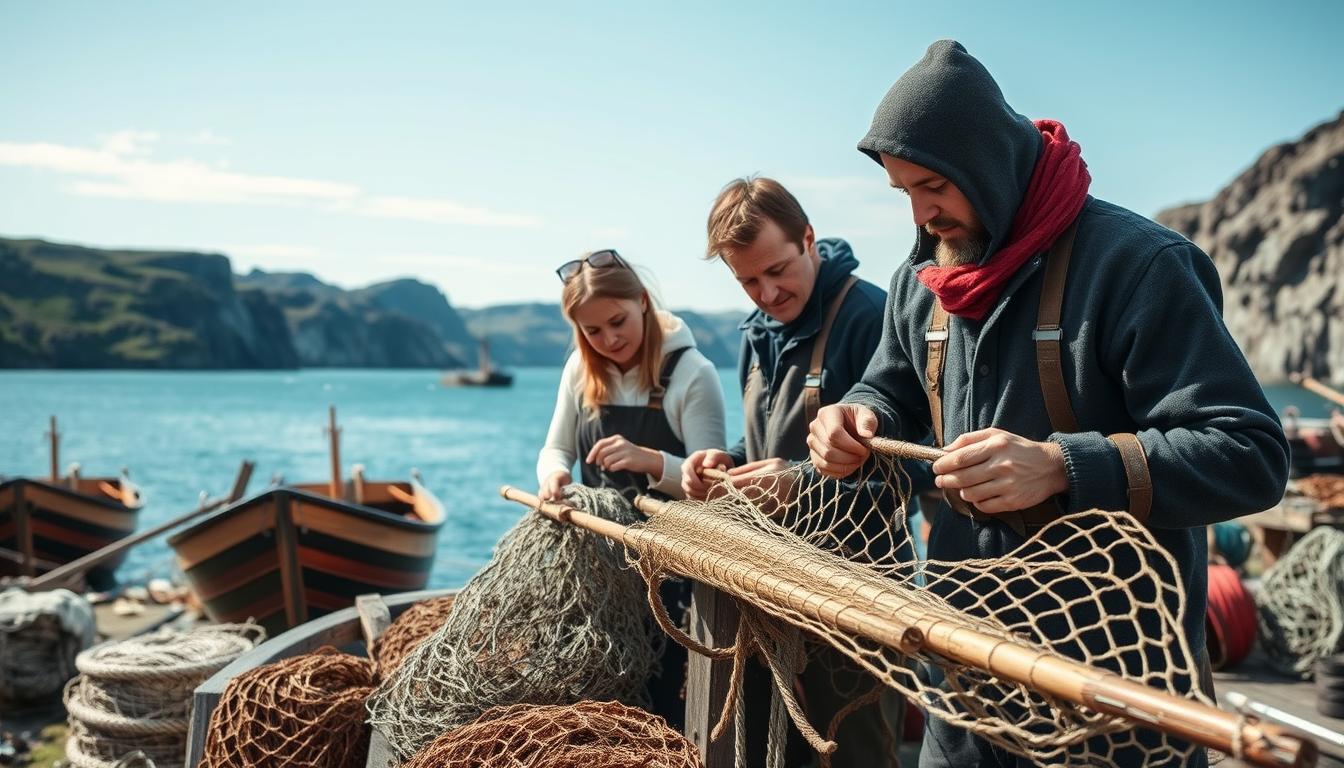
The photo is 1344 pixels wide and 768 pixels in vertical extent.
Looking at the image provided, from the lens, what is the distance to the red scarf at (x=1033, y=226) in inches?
74.8

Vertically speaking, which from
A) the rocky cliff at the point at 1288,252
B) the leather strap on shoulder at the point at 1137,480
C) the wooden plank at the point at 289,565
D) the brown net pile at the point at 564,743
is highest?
the rocky cliff at the point at 1288,252

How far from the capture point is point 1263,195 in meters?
87.4

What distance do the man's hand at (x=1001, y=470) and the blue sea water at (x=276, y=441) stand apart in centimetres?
588

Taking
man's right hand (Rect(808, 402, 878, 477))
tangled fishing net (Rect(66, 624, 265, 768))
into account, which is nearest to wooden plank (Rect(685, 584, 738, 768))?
man's right hand (Rect(808, 402, 878, 477))

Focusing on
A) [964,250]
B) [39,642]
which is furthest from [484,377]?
[964,250]

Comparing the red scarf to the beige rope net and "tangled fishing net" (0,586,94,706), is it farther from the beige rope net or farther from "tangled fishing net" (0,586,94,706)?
"tangled fishing net" (0,586,94,706)

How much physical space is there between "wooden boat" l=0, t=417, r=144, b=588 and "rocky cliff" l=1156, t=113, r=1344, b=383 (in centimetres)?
8099

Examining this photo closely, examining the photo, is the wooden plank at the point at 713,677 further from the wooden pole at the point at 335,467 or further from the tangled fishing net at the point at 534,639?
the wooden pole at the point at 335,467

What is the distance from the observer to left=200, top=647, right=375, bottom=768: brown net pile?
9.53 ft

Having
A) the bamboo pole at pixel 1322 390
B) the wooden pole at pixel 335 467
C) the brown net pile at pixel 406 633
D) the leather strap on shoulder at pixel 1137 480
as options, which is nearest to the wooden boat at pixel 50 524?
the wooden pole at pixel 335 467

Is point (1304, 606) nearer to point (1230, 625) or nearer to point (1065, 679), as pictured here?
point (1230, 625)

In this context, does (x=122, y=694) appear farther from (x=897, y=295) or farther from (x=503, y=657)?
(x=897, y=295)

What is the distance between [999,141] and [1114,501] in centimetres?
68

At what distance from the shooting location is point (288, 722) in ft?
9.66
